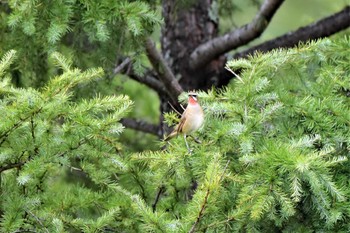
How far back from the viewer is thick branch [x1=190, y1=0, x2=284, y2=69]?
233 inches

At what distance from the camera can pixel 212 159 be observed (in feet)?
11.3

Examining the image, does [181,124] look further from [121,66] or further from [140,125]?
[140,125]

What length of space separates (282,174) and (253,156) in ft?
0.48

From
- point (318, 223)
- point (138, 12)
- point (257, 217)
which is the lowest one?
point (318, 223)

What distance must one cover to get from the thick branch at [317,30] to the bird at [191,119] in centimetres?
233

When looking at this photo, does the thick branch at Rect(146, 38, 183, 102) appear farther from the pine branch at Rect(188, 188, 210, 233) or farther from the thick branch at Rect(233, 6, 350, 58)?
the pine branch at Rect(188, 188, 210, 233)

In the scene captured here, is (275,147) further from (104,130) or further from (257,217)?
(104,130)

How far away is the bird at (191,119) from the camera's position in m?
3.82

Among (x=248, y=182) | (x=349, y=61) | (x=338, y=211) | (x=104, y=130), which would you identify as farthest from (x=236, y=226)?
(x=349, y=61)

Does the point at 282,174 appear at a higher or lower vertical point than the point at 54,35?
lower

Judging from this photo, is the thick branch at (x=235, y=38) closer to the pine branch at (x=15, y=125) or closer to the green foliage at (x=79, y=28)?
the green foliage at (x=79, y=28)

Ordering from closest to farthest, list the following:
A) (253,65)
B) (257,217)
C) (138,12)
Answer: (257,217) < (253,65) < (138,12)

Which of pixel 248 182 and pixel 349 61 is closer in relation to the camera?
pixel 248 182

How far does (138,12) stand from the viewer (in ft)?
15.6
